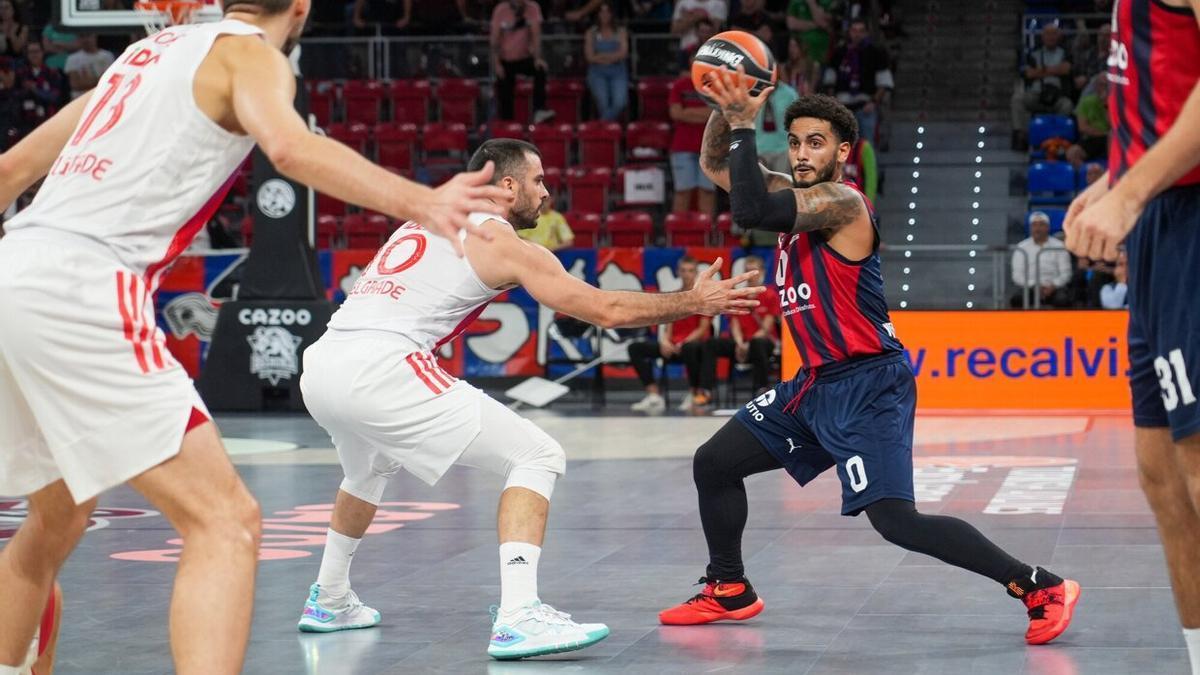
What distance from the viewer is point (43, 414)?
11.5ft

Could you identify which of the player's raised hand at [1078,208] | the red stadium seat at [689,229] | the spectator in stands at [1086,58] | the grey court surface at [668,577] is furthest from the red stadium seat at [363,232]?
the player's raised hand at [1078,208]

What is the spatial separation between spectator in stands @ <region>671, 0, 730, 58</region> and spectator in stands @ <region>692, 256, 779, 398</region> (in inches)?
180

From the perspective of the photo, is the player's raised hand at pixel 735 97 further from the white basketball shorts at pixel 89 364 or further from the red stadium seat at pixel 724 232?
the red stadium seat at pixel 724 232

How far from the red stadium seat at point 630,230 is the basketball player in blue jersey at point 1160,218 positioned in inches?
569

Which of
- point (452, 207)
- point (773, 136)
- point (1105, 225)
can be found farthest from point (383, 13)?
point (1105, 225)

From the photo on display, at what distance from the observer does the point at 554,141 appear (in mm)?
19750

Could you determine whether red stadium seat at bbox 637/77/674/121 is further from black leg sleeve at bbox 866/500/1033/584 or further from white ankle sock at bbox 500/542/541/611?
white ankle sock at bbox 500/542/541/611

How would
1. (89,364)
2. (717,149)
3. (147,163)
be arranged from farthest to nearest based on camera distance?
1. (717,149)
2. (147,163)
3. (89,364)

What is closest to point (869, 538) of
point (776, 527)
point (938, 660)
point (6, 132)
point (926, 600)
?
point (776, 527)

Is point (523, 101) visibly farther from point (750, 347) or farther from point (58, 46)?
point (58, 46)

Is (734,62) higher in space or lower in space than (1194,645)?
higher

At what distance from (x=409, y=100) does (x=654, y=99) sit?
10.6 feet

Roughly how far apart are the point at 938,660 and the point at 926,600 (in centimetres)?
103

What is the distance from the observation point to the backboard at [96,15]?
13828 millimetres
